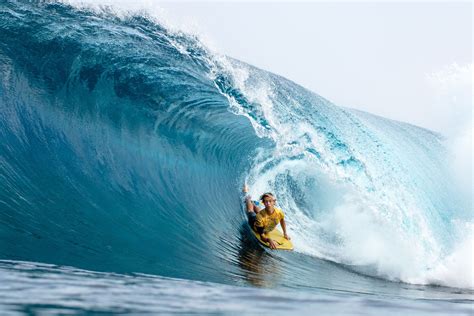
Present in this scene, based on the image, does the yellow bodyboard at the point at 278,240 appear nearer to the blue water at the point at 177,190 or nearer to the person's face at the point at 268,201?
the blue water at the point at 177,190

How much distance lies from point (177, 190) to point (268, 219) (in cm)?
144

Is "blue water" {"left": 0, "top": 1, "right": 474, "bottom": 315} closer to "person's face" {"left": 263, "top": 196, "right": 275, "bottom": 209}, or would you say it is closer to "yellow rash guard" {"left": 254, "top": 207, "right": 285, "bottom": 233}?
"yellow rash guard" {"left": 254, "top": 207, "right": 285, "bottom": 233}

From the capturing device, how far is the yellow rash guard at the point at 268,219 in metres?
7.90

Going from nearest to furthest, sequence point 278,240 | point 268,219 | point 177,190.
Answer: point 268,219
point 278,240
point 177,190

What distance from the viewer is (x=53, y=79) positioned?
9.24m

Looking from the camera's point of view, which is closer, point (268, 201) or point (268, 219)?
point (268, 201)

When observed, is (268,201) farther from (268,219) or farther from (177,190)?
(177,190)

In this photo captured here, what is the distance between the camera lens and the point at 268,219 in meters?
7.92

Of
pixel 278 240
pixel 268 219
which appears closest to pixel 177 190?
pixel 268 219

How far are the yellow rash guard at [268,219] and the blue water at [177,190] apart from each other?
345mm

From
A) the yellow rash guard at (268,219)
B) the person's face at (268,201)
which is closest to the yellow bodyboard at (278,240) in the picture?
the yellow rash guard at (268,219)

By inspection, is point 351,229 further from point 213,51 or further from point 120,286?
point 120,286

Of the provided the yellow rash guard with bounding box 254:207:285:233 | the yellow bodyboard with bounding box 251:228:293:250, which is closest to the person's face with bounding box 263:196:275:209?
the yellow rash guard with bounding box 254:207:285:233

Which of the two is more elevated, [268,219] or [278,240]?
[268,219]
